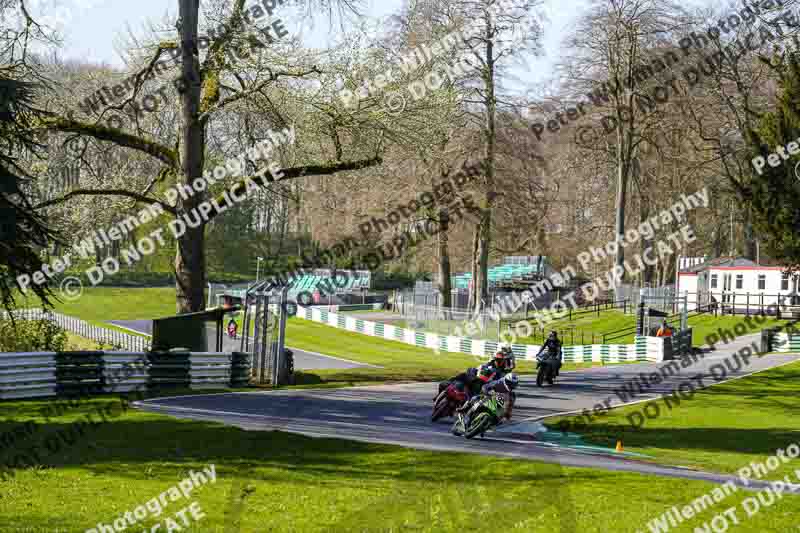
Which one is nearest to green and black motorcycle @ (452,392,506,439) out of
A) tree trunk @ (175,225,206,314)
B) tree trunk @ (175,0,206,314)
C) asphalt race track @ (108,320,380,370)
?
tree trunk @ (175,225,206,314)

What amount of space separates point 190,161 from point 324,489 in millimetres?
14648

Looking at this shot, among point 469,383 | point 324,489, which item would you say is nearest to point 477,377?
point 469,383

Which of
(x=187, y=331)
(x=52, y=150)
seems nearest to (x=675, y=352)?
(x=187, y=331)

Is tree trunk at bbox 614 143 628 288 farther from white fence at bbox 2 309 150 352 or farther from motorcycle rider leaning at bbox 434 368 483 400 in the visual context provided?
motorcycle rider leaning at bbox 434 368 483 400

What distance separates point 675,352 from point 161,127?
22.4 metres

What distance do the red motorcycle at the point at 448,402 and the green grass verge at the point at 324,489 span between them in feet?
13.2

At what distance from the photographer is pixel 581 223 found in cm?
6444

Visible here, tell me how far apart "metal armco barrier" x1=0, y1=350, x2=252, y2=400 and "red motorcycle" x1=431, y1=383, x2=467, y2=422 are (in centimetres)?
623

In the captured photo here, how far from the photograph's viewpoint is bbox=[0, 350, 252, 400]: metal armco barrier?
17672 mm

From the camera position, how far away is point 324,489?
10.0 metres

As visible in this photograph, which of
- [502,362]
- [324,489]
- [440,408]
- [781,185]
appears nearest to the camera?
[324,489]

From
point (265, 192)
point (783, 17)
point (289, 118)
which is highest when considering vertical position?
point (783, 17)

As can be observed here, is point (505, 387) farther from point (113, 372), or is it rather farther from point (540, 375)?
point (540, 375)

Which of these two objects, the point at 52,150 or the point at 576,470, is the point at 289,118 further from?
the point at 576,470
